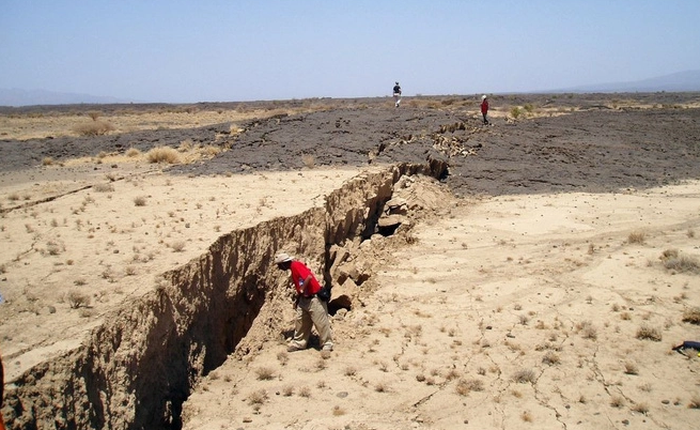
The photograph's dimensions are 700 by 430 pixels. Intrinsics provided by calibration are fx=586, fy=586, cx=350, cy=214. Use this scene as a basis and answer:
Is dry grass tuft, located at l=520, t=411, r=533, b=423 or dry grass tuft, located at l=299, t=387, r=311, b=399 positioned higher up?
dry grass tuft, located at l=299, t=387, r=311, b=399

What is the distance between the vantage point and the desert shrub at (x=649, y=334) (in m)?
8.71

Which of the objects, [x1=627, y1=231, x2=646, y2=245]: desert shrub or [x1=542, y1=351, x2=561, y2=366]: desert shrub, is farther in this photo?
[x1=627, y1=231, x2=646, y2=245]: desert shrub

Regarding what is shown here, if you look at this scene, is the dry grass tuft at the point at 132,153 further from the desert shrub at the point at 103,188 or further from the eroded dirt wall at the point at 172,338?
the eroded dirt wall at the point at 172,338

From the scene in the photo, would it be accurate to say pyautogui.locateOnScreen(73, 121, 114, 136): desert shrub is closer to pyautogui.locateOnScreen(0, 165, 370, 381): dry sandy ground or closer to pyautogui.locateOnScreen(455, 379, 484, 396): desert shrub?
pyautogui.locateOnScreen(0, 165, 370, 381): dry sandy ground

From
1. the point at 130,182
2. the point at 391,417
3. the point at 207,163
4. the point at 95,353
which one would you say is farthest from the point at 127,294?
the point at 207,163

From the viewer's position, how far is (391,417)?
6738 mm

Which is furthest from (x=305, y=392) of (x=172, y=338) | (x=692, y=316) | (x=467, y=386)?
(x=692, y=316)

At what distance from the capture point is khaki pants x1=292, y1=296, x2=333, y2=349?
8211 millimetres

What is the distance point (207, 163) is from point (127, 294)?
420 inches

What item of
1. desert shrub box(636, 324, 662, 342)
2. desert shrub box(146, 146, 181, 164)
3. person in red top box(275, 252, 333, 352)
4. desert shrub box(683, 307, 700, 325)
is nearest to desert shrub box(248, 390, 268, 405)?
person in red top box(275, 252, 333, 352)

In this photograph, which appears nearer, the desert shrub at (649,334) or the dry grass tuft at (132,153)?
the desert shrub at (649,334)

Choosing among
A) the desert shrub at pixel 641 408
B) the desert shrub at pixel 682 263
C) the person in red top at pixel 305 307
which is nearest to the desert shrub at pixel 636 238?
the desert shrub at pixel 682 263

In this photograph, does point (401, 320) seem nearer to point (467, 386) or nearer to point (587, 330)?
point (467, 386)

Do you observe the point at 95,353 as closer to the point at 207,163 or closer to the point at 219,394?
the point at 219,394
